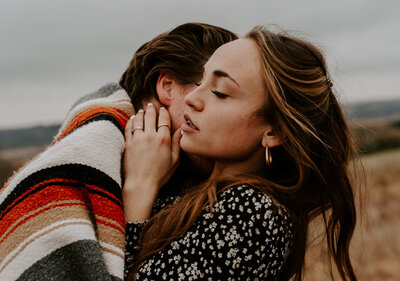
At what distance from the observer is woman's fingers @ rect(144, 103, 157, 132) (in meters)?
2.09

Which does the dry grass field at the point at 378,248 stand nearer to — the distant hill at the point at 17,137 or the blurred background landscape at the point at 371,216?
the blurred background landscape at the point at 371,216

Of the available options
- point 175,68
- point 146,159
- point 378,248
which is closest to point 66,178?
point 146,159

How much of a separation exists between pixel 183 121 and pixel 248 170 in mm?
436

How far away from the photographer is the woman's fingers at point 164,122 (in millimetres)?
2109

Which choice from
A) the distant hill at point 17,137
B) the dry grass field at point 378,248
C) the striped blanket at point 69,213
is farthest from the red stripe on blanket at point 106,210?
the distant hill at point 17,137

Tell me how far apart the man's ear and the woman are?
0.46ft

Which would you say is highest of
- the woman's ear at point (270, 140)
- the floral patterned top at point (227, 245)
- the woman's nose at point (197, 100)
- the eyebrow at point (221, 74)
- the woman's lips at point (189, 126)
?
the eyebrow at point (221, 74)

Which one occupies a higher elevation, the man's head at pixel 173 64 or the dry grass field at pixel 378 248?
the man's head at pixel 173 64

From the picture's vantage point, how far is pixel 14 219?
153cm

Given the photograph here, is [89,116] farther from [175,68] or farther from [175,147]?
[175,68]

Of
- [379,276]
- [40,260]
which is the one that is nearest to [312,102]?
[40,260]

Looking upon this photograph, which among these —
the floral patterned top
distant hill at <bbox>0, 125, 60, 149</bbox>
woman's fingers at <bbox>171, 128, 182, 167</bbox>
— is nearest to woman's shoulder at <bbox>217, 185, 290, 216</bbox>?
the floral patterned top

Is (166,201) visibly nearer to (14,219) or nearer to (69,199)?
(69,199)

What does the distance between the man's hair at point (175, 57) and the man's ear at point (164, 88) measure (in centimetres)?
3
